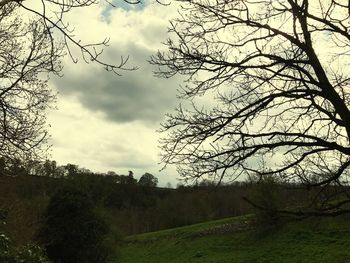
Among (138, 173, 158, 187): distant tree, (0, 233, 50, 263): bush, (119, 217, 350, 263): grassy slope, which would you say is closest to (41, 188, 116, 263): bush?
(119, 217, 350, 263): grassy slope

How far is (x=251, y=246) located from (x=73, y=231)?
1694 centimetres

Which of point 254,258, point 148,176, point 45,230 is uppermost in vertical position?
point 148,176

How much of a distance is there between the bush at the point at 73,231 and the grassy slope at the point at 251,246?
11229 millimetres

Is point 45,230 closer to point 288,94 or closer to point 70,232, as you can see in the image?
point 70,232

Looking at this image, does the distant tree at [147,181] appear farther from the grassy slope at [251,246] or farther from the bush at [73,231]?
the bush at [73,231]

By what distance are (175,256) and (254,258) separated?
10319 millimetres

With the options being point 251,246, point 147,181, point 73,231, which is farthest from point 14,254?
point 147,181

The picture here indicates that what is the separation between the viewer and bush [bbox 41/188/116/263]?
87.5 feet

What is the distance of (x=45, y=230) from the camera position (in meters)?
27.1

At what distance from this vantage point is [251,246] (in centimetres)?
3791

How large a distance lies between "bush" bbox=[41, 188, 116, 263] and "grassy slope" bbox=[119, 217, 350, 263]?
11229mm

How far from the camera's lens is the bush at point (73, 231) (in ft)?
87.5

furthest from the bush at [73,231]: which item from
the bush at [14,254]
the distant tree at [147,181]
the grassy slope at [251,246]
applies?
the distant tree at [147,181]

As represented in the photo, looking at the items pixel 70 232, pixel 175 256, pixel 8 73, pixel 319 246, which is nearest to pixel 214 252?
pixel 175 256
